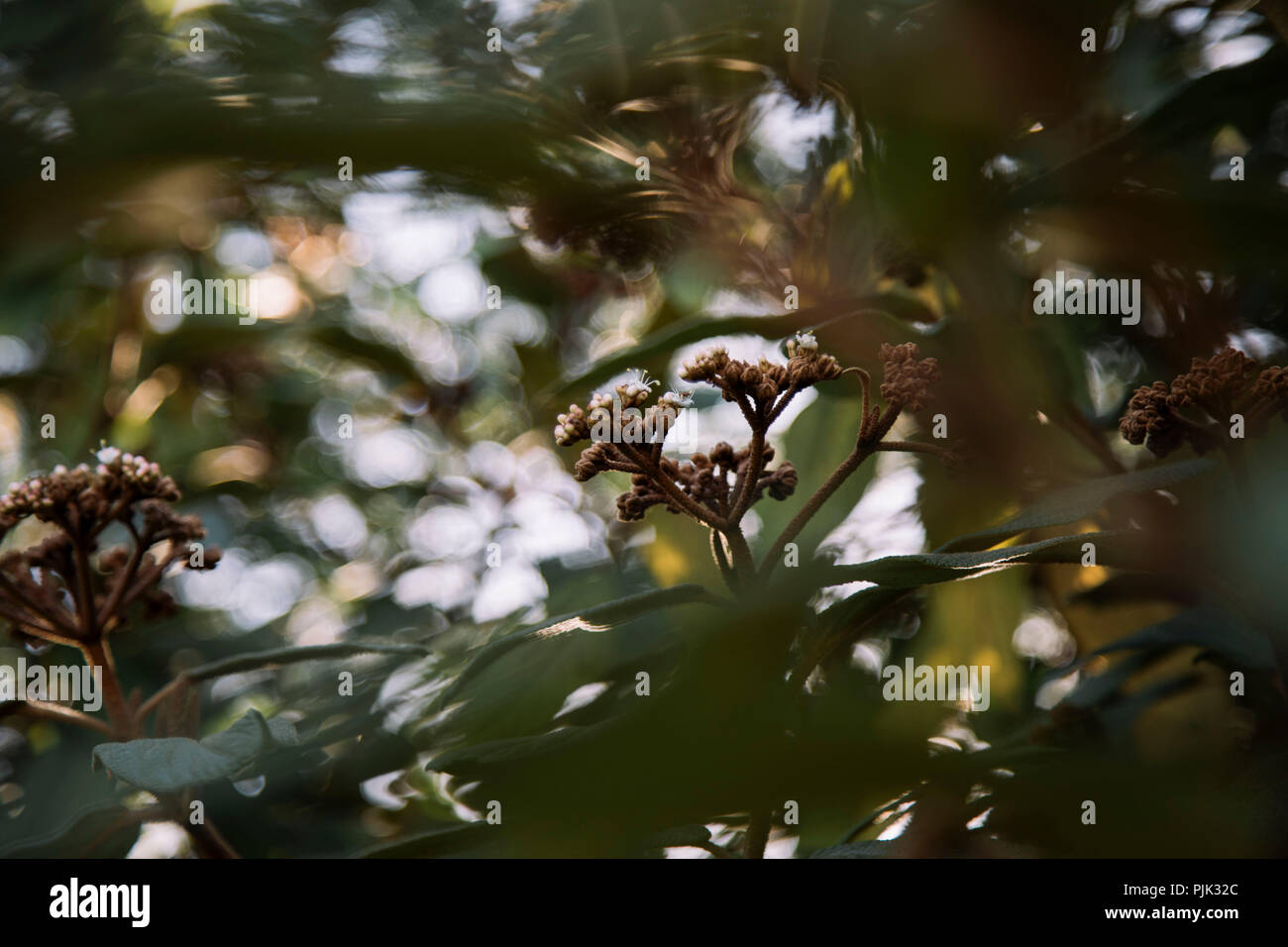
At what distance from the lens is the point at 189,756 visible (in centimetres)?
94

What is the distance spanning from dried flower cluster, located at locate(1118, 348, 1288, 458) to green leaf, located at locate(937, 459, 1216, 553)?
0.11 ft

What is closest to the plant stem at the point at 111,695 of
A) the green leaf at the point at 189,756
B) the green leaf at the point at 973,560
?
the green leaf at the point at 189,756

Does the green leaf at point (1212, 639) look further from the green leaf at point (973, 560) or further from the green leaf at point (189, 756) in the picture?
the green leaf at point (189, 756)

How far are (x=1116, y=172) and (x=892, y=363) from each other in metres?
0.47

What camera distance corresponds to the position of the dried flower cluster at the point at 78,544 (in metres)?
1.17

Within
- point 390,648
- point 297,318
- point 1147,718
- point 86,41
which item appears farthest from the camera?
point 297,318

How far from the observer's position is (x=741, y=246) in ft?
5.23

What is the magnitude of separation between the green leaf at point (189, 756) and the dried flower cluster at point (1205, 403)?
3.02ft

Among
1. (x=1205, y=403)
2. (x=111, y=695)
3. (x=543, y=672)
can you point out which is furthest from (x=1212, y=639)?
(x=111, y=695)

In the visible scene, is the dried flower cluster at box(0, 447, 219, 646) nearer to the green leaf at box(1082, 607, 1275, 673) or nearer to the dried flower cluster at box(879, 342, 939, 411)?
the dried flower cluster at box(879, 342, 939, 411)

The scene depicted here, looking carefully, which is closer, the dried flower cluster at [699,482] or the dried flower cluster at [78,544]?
the dried flower cluster at [699,482]

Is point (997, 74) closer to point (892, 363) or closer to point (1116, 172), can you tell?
point (1116, 172)

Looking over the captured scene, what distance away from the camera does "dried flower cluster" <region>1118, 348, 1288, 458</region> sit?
3.18 feet
